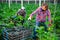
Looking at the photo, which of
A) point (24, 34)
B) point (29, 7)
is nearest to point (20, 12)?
point (29, 7)

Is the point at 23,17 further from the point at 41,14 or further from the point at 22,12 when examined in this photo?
the point at 41,14

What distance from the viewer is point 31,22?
6.93ft

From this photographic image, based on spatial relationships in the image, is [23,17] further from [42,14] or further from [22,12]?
[42,14]

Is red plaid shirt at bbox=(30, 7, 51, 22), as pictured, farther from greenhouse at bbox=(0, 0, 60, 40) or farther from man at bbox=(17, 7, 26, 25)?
man at bbox=(17, 7, 26, 25)

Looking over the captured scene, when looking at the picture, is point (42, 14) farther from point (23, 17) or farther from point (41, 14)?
point (23, 17)

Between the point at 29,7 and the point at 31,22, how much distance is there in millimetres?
208

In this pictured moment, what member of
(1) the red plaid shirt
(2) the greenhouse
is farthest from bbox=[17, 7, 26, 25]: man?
(1) the red plaid shirt

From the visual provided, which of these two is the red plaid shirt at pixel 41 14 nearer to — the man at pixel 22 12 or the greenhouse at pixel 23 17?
the greenhouse at pixel 23 17

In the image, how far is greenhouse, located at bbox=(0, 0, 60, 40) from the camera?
2092mm

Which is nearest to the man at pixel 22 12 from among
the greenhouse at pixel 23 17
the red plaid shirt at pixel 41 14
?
the greenhouse at pixel 23 17

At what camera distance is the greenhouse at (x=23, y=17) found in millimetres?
2092

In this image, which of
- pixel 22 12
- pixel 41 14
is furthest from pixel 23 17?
pixel 41 14

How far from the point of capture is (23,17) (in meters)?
2.17

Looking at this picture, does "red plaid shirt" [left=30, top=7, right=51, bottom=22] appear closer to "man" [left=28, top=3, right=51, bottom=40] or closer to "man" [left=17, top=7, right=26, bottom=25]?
"man" [left=28, top=3, right=51, bottom=40]
